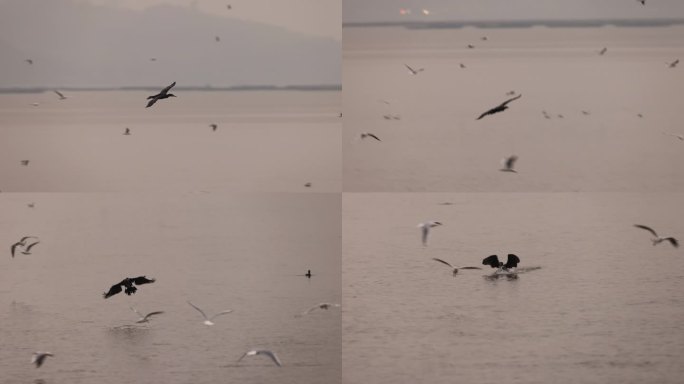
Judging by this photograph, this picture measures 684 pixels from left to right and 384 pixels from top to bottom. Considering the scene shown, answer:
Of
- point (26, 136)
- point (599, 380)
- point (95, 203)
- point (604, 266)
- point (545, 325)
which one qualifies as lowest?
point (599, 380)

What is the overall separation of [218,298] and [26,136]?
74 centimetres

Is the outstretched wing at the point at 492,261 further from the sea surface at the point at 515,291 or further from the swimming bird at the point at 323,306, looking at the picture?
the swimming bird at the point at 323,306

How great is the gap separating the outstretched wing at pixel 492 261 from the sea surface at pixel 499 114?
0.64ft

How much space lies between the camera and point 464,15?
2.23 m

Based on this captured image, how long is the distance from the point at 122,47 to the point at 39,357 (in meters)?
0.93

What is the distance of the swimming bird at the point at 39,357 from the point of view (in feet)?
7.27

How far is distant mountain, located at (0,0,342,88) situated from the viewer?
89.0 inches

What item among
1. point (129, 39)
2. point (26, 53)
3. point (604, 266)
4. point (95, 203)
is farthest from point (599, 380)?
point (26, 53)

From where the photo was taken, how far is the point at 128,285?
2.24 m

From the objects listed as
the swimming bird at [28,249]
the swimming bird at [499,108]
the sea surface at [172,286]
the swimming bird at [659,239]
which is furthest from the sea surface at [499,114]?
the swimming bird at [28,249]

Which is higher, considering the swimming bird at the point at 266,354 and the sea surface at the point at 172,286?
the sea surface at the point at 172,286

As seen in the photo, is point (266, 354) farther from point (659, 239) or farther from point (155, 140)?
point (659, 239)

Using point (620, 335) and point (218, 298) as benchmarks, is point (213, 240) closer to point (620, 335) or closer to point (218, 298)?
point (218, 298)

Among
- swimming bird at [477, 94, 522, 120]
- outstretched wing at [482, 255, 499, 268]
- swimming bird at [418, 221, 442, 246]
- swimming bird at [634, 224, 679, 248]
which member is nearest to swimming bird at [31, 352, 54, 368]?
swimming bird at [418, 221, 442, 246]
